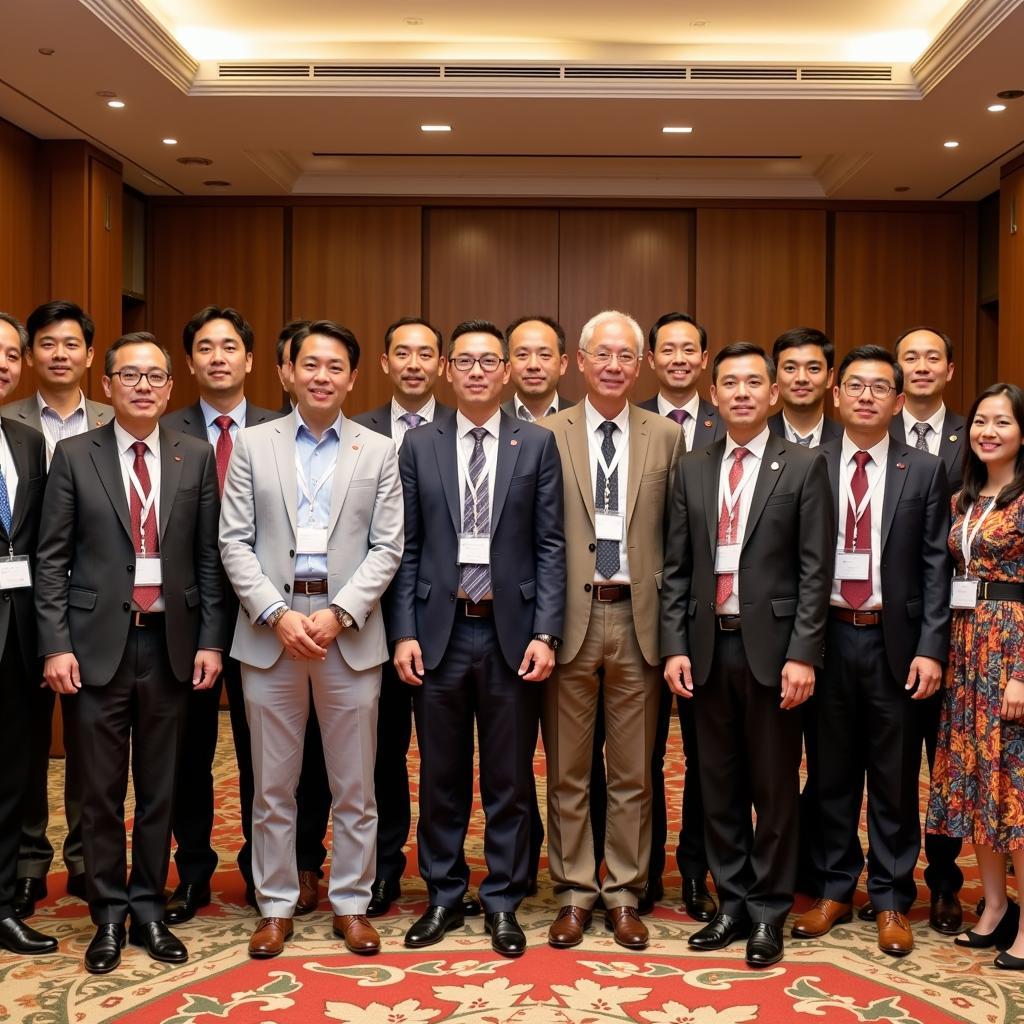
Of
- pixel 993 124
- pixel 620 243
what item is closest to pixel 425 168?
pixel 620 243

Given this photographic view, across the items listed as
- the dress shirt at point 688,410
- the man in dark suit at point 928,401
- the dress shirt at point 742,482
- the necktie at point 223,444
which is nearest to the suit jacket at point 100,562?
the necktie at point 223,444

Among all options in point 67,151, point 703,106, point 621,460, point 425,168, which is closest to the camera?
point 621,460

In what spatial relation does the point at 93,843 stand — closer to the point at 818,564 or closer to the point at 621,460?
the point at 621,460

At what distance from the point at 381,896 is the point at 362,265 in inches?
256

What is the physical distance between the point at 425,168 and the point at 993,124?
4135 mm

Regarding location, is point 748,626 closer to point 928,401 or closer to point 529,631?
point 529,631

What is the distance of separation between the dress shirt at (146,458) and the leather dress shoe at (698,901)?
1928mm

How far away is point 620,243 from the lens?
9203 millimetres

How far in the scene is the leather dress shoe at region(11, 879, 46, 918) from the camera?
3596 mm

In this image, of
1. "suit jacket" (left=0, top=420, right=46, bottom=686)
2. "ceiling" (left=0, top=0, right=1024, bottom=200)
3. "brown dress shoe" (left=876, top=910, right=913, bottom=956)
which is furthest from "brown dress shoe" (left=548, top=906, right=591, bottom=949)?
"ceiling" (left=0, top=0, right=1024, bottom=200)

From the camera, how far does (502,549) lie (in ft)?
11.0

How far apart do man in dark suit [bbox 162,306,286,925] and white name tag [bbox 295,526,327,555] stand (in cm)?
32

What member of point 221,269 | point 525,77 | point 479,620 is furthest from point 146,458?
point 221,269

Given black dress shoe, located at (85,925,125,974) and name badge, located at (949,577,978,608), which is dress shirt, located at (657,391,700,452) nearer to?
name badge, located at (949,577,978,608)
